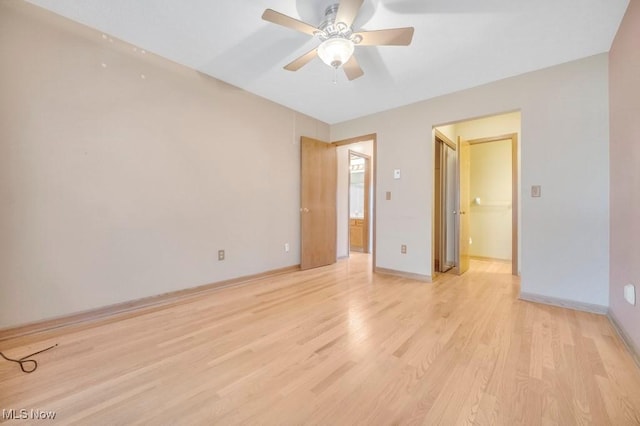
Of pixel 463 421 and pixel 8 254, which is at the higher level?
pixel 8 254

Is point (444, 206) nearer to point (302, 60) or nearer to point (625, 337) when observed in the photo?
point (625, 337)

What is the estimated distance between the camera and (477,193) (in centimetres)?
458

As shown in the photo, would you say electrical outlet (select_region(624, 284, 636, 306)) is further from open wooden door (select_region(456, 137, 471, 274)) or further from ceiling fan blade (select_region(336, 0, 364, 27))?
ceiling fan blade (select_region(336, 0, 364, 27))

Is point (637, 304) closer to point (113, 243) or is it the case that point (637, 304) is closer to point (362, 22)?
point (362, 22)

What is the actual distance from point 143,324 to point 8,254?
1.00 m

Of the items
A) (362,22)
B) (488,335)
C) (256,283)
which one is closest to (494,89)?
(362,22)

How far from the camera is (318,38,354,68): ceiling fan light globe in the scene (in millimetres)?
1784

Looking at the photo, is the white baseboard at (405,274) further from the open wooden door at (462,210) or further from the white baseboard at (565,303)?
the white baseboard at (565,303)

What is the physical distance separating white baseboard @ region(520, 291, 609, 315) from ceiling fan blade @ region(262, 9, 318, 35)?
10.1 ft

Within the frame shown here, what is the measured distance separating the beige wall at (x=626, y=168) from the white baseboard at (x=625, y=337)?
0.08 feet

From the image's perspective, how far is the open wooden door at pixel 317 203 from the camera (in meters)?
3.85

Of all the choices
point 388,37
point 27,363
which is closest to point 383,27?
point 388,37

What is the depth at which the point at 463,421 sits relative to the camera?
3.55 ft

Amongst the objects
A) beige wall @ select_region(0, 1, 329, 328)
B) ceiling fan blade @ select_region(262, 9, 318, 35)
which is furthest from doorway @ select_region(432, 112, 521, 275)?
beige wall @ select_region(0, 1, 329, 328)
